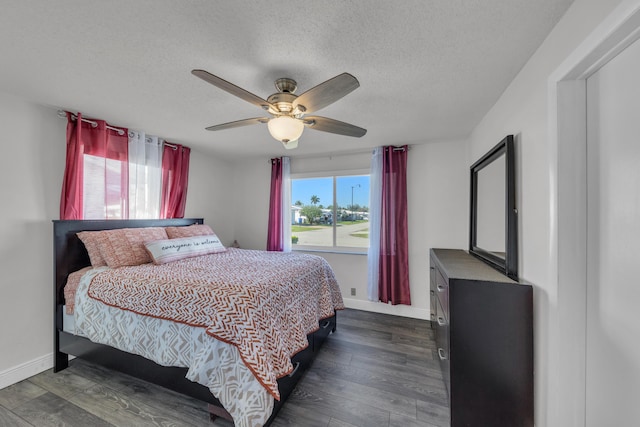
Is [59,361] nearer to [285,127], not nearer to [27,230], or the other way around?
[27,230]

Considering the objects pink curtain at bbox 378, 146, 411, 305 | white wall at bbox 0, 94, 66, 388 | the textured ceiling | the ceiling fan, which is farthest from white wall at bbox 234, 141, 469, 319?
white wall at bbox 0, 94, 66, 388

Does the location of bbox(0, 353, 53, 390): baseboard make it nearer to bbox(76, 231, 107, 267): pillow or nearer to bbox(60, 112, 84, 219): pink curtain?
bbox(76, 231, 107, 267): pillow

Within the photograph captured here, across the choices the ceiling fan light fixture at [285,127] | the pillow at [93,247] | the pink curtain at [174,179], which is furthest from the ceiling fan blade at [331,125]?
the pink curtain at [174,179]

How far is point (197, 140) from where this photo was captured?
2.99 meters

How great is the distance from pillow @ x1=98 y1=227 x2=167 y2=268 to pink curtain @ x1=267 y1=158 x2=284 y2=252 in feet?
5.49

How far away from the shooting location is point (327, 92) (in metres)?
1.34

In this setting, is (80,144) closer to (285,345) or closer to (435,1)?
(285,345)

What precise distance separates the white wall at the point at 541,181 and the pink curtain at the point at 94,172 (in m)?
3.55

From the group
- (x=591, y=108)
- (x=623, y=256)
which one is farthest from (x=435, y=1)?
(x=623, y=256)

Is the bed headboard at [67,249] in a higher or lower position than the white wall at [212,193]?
lower

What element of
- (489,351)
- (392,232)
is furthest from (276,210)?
(489,351)

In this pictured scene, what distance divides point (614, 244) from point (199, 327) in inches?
82.7

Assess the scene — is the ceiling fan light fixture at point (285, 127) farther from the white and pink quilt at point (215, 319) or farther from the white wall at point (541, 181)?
the white wall at point (541, 181)

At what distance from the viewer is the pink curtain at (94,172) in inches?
85.2
